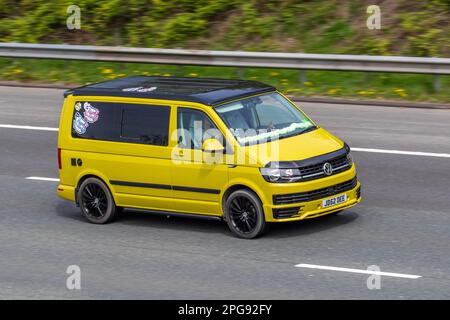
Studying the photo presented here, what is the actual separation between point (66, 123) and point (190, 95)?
1937 mm

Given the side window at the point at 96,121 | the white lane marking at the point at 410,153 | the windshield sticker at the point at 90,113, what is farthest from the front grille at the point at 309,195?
the white lane marking at the point at 410,153

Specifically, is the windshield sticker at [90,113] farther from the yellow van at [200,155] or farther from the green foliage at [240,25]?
the green foliage at [240,25]

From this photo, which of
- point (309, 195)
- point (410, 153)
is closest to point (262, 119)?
point (309, 195)

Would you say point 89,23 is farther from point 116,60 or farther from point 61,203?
point 61,203

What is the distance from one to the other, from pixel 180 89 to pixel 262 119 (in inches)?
44.9

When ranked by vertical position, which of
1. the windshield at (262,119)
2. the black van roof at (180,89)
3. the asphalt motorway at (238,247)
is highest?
the black van roof at (180,89)

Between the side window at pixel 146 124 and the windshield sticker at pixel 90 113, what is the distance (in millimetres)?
457

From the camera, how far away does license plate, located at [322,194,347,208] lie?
41.6 feet

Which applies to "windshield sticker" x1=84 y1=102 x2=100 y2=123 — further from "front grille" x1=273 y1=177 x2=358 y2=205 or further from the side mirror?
"front grille" x1=273 y1=177 x2=358 y2=205

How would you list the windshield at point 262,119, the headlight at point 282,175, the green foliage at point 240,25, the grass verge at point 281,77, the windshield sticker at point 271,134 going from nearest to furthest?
the headlight at point 282,175, the windshield sticker at point 271,134, the windshield at point 262,119, the grass verge at point 281,77, the green foliage at point 240,25

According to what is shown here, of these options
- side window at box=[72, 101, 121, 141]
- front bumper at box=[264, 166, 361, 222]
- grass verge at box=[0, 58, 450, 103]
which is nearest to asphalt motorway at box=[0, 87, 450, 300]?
front bumper at box=[264, 166, 361, 222]

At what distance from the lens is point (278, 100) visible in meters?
13.7

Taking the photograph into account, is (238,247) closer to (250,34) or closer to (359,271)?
(359,271)

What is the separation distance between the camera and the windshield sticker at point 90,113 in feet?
45.1
